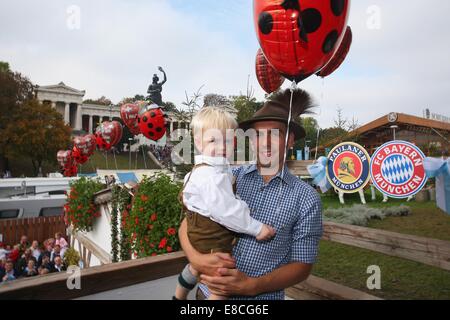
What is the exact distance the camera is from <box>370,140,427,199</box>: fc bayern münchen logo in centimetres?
463

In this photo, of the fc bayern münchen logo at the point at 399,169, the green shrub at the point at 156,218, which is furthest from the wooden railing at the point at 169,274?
the fc bayern münchen logo at the point at 399,169

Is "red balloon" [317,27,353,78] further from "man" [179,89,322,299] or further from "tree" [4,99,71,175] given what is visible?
"tree" [4,99,71,175]

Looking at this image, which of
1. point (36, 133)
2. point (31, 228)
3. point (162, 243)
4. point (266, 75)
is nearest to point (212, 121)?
point (266, 75)

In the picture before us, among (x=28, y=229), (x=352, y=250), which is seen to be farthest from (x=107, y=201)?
(x=28, y=229)

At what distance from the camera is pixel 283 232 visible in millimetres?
1529

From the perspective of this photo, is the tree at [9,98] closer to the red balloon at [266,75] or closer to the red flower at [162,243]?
the red flower at [162,243]

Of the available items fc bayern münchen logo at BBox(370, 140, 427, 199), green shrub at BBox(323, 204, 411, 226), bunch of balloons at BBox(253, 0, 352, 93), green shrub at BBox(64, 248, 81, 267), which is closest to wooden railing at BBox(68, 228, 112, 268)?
green shrub at BBox(64, 248, 81, 267)

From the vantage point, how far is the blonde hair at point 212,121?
63.3 inches

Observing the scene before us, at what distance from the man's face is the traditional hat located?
39 mm

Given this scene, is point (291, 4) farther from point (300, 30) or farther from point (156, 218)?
point (156, 218)

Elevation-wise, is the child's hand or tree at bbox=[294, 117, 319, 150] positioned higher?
tree at bbox=[294, 117, 319, 150]

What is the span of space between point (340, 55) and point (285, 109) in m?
1.70

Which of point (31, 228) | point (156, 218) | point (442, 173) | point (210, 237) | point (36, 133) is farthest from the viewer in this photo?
point (36, 133)

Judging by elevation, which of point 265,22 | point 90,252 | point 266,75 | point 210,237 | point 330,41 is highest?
point 266,75
